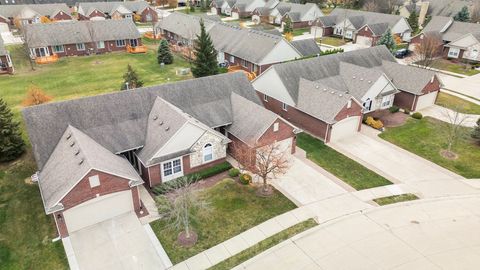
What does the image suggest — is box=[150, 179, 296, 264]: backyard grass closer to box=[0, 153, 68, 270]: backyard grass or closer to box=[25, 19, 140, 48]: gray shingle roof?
box=[0, 153, 68, 270]: backyard grass

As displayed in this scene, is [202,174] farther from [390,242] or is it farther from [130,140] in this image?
[390,242]

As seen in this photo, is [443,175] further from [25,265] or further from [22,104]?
[22,104]

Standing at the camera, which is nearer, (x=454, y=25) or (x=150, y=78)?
(x=150, y=78)

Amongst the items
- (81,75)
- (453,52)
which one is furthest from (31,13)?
(453,52)

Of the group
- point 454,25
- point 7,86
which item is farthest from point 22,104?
point 454,25

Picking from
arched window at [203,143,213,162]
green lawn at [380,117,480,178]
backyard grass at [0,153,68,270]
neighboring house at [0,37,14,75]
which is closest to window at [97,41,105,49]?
neighboring house at [0,37,14,75]
